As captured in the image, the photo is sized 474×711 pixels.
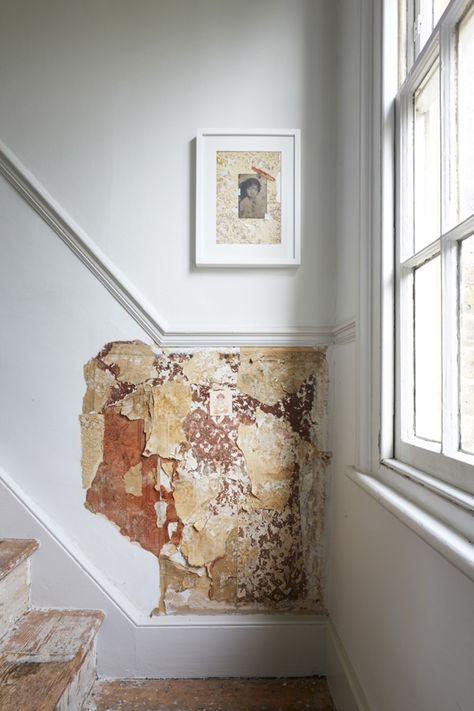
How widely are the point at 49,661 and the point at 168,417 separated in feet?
2.64

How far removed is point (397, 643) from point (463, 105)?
45.9 inches

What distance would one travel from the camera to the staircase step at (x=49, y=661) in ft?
4.21

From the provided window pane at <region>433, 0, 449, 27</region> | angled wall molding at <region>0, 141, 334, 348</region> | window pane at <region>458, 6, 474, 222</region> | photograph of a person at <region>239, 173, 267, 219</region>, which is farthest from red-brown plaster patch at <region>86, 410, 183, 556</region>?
window pane at <region>433, 0, 449, 27</region>

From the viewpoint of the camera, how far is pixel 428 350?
49.1 inches

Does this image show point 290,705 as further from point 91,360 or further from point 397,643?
point 91,360

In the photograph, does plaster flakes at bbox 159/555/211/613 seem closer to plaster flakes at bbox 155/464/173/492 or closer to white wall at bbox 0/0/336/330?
plaster flakes at bbox 155/464/173/492

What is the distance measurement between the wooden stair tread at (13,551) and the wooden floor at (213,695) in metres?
0.51

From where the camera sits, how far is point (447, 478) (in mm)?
1019

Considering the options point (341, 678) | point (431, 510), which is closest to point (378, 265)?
point (431, 510)

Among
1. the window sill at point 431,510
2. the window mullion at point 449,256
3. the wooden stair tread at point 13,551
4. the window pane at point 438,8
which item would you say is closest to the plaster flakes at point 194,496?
the wooden stair tread at point 13,551

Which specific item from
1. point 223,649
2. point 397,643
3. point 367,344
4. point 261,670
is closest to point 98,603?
point 223,649

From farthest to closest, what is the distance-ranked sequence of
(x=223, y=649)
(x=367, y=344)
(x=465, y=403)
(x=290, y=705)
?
(x=223, y=649), (x=290, y=705), (x=367, y=344), (x=465, y=403)

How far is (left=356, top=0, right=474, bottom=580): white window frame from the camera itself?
134cm

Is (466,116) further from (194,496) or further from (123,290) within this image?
(194,496)
